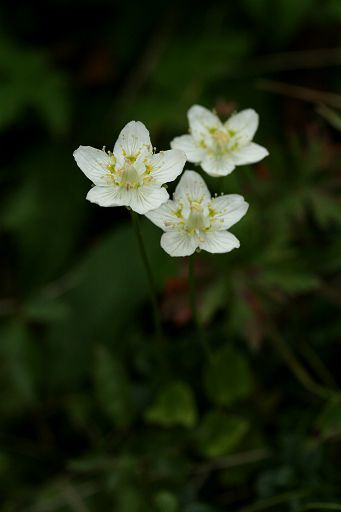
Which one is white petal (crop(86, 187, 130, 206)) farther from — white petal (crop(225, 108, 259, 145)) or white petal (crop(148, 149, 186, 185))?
white petal (crop(225, 108, 259, 145))

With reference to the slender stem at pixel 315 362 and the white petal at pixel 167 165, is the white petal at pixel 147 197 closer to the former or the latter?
the white petal at pixel 167 165

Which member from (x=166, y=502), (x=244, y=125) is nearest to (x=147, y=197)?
(x=244, y=125)

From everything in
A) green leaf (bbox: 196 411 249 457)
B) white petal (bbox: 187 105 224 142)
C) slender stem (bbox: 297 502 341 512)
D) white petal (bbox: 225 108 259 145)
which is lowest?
slender stem (bbox: 297 502 341 512)

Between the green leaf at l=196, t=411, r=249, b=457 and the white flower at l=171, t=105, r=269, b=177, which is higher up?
the white flower at l=171, t=105, r=269, b=177

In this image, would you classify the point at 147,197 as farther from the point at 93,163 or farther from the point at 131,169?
the point at 93,163

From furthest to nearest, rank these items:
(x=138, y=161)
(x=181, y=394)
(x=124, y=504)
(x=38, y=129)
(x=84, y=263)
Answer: (x=38, y=129) < (x=84, y=263) < (x=181, y=394) < (x=124, y=504) < (x=138, y=161)

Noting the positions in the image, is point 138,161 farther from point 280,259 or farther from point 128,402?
point 128,402

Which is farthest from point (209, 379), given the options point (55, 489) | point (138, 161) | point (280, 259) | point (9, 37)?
point (9, 37)

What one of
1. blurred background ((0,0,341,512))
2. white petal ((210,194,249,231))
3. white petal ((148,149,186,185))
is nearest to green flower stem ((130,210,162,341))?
white petal ((148,149,186,185))
